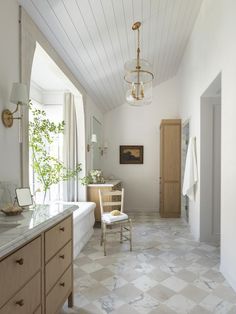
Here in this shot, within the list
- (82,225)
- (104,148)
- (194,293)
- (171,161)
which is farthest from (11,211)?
(104,148)

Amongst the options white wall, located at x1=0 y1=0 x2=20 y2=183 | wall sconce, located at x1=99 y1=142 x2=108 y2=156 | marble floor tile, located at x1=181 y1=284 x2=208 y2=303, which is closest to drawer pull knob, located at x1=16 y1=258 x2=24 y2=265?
white wall, located at x1=0 y1=0 x2=20 y2=183

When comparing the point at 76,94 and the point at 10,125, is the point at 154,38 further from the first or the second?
the point at 10,125

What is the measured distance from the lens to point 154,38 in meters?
3.85

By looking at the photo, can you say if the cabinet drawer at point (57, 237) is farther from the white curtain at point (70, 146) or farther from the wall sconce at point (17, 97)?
the white curtain at point (70, 146)

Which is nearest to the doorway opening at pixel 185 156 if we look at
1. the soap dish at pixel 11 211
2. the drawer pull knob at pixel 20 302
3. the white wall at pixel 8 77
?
the white wall at pixel 8 77

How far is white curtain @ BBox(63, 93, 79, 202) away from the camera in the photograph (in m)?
4.37

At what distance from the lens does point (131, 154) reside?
249 inches

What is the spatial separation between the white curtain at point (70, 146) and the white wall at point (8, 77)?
91.7 inches

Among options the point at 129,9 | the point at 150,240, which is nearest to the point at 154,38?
the point at 129,9

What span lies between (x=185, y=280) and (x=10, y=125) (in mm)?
2334

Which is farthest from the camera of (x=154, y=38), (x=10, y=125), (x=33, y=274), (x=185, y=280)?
(x=154, y=38)

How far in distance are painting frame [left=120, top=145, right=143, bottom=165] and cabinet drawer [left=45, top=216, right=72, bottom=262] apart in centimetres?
431

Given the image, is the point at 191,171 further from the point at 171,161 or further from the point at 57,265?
the point at 57,265

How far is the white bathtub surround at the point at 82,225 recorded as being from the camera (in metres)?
3.32
